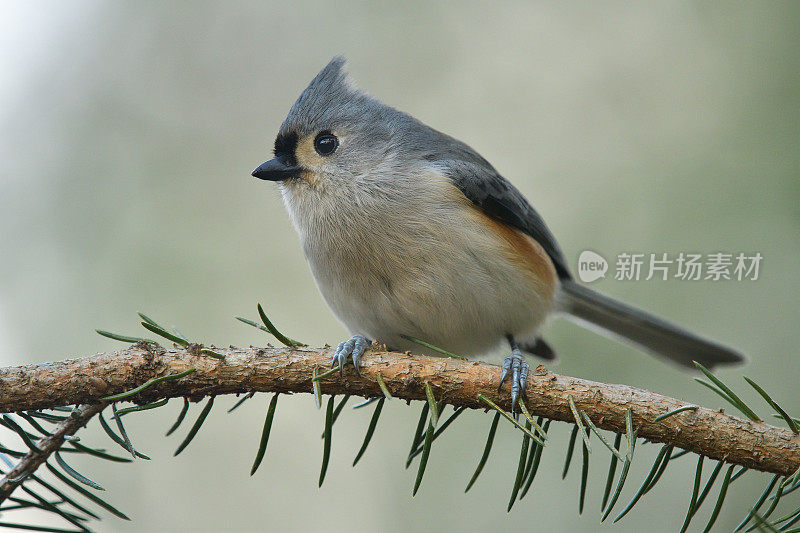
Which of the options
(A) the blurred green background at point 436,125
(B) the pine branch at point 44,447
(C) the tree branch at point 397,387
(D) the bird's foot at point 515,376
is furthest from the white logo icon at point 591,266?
(B) the pine branch at point 44,447

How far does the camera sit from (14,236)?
4.91 m

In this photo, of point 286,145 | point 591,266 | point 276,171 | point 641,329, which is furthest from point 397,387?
point 591,266

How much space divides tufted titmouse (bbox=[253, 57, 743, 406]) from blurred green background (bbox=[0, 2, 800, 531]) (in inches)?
49.2

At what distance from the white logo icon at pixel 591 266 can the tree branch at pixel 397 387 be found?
6.40ft

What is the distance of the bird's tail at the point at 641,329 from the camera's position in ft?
9.29

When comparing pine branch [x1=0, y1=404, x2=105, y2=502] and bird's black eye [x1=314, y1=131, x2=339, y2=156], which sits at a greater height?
bird's black eye [x1=314, y1=131, x2=339, y2=156]

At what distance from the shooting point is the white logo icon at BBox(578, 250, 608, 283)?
3551 mm

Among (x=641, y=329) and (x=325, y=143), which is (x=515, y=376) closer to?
(x=325, y=143)

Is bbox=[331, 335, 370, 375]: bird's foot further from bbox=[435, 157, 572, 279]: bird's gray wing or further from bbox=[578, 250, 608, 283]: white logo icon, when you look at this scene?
bbox=[578, 250, 608, 283]: white logo icon

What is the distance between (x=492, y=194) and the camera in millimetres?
2775

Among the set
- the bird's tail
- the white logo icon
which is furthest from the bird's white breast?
the white logo icon

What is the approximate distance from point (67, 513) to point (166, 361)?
36 centimetres

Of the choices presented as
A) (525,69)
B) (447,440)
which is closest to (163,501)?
(447,440)

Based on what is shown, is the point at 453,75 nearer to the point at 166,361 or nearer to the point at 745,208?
the point at 745,208
